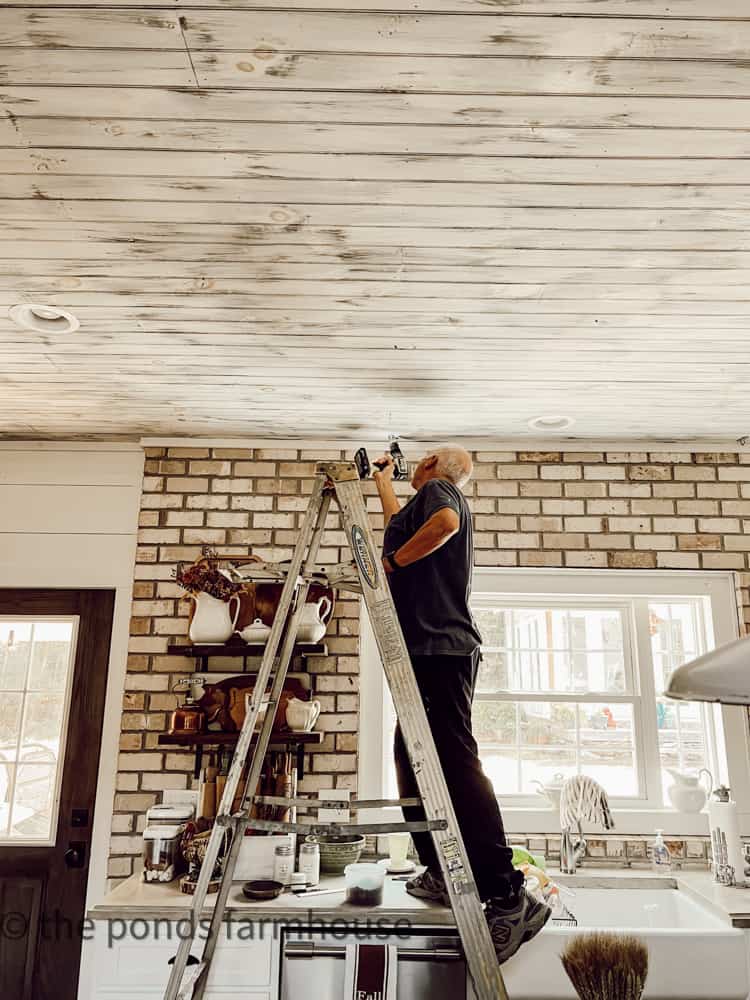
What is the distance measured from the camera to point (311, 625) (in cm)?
340

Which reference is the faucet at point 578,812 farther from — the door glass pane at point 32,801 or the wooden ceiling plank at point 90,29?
the wooden ceiling plank at point 90,29

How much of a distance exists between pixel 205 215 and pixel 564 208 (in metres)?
0.94

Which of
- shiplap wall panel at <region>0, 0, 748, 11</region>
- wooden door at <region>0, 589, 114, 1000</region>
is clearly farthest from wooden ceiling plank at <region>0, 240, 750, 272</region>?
wooden door at <region>0, 589, 114, 1000</region>

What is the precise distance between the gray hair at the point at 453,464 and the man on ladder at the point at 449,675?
26cm

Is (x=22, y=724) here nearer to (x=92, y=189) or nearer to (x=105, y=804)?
(x=105, y=804)

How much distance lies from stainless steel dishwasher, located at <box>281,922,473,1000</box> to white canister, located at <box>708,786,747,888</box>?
4.33 ft

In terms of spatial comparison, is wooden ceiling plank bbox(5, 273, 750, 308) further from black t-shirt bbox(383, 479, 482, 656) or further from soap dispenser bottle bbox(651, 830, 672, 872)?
soap dispenser bottle bbox(651, 830, 672, 872)

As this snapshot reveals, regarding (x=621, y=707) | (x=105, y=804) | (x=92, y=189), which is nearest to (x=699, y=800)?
(x=621, y=707)

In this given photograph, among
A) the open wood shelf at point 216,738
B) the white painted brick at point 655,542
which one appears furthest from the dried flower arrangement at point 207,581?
the white painted brick at point 655,542

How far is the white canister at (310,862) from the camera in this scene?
2992mm

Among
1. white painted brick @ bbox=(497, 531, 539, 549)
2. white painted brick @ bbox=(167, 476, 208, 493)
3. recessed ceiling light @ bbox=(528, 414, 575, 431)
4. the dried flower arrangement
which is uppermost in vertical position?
recessed ceiling light @ bbox=(528, 414, 575, 431)

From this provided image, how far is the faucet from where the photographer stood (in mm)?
3270

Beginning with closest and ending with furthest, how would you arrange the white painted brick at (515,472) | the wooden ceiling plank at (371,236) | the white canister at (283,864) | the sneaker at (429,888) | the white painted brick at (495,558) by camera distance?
the wooden ceiling plank at (371,236), the sneaker at (429,888), the white canister at (283,864), the white painted brick at (495,558), the white painted brick at (515,472)

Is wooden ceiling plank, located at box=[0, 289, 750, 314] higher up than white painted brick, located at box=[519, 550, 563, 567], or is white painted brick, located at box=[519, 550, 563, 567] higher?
wooden ceiling plank, located at box=[0, 289, 750, 314]
